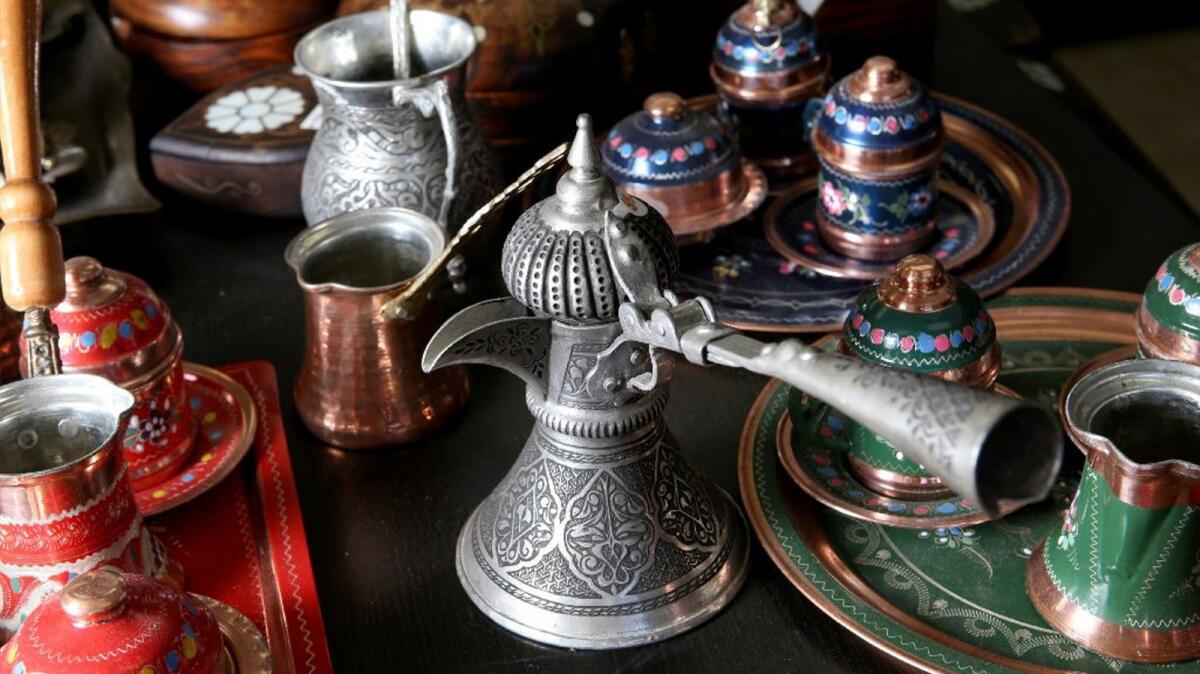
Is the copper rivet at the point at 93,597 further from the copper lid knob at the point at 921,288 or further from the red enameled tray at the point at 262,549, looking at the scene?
the copper lid knob at the point at 921,288

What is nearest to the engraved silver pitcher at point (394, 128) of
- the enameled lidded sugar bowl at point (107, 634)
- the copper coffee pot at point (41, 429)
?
the copper coffee pot at point (41, 429)

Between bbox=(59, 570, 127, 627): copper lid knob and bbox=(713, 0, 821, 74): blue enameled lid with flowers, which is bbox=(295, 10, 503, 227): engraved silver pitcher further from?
bbox=(59, 570, 127, 627): copper lid knob

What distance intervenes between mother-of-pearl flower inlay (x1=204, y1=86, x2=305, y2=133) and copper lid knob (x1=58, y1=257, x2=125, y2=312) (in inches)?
12.2

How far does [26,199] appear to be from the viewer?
78 centimetres

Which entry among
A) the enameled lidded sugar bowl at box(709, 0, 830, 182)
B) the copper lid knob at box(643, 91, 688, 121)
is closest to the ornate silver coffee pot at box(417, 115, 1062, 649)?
the copper lid knob at box(643, 91, 688, 121)

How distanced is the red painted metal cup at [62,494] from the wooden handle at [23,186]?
6cm

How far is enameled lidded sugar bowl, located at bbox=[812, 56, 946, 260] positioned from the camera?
101 centimetres

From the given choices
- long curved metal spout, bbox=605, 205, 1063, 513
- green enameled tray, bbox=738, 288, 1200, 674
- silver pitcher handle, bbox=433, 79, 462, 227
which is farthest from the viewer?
silver pitcher handle, bbox=433, 79, 462, 227

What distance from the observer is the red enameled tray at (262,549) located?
0.77m

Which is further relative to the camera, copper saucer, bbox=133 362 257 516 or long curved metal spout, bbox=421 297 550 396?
copper saucer, bbox=133 362 257 516

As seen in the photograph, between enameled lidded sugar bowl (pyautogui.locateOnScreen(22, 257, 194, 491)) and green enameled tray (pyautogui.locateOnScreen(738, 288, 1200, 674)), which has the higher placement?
enameled lidded sugar bowl (pyautogui.locateOnScreen(22, 257, 194, 491))

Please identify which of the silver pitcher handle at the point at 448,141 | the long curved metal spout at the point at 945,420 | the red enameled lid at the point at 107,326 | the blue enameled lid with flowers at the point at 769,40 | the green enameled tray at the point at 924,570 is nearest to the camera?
the long curved metal spout at the point at 945,420

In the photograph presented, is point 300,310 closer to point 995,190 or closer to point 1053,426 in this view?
point 995,190

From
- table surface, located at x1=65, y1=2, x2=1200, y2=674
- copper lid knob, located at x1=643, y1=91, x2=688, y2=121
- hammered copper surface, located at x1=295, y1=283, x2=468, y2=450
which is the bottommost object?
table surface, located at x1=65, y1=2, x2=1200, y2=674
